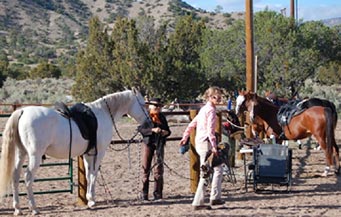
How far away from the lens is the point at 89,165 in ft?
28.3

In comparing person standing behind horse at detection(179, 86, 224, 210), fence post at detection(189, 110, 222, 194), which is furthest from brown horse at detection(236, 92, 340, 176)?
person standing behind horse at detection(179, 86, 224, 210)

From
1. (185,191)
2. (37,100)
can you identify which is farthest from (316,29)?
(185,191)

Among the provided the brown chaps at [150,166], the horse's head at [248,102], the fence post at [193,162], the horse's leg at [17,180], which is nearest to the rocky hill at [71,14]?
the horse's head at [248,102]

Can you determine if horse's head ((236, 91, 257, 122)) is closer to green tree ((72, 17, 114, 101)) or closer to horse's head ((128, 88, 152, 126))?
horse's head ((128, 88, 152, 126))

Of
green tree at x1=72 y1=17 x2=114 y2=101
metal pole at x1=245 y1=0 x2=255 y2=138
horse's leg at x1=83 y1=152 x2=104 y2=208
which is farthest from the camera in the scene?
green tree at x1=72 y1=17 x2=114 y2=101

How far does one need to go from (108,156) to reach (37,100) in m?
22.3

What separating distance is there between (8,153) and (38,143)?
0.40 m

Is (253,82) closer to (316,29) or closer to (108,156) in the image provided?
(108,156)

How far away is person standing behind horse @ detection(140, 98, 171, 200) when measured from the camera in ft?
30.2

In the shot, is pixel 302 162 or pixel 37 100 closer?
pixel 302 162

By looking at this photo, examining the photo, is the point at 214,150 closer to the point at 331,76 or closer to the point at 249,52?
the point at 249,52

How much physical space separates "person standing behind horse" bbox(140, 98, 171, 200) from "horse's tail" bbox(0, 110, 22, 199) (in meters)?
2.02

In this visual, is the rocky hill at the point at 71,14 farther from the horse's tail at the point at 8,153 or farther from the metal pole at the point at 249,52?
the horse's tail at the point at 8,153

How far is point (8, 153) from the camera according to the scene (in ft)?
25.7
